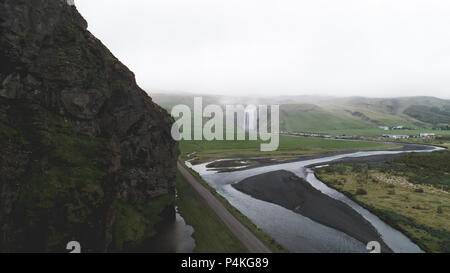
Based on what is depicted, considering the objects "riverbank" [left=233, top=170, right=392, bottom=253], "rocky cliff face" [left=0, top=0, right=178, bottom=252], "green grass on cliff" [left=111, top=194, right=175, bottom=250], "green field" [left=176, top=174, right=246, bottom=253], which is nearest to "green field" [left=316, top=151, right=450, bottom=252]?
"riverbank" [left=233, top=170, right=392, bottom=253]

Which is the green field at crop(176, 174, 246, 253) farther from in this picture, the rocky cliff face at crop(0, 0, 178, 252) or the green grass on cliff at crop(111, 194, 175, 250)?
the rocky cliff face at crop(0, 0, 178, 252)

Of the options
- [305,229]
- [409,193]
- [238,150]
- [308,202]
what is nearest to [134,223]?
[305,229]

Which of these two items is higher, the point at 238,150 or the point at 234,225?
the point at 238,150

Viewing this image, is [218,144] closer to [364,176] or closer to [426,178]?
[364,176]

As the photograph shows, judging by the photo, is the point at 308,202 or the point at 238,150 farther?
the point at 238,150

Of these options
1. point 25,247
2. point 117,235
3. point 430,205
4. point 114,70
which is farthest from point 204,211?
point 430,205

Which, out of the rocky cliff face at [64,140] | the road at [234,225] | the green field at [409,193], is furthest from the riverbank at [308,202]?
the rocky cliff face at [64,140]

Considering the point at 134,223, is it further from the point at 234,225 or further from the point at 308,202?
the point at 308,202
